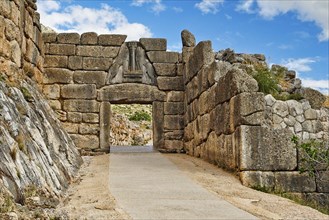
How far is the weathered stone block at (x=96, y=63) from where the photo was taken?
1110 cm

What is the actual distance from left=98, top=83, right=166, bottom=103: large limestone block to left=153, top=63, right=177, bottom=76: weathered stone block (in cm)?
48

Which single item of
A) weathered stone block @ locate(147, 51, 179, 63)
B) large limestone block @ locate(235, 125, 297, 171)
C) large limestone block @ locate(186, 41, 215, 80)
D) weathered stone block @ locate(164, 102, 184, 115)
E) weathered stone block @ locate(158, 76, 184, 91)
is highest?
weathered stone block @ locate(147, 51, 179, 63)

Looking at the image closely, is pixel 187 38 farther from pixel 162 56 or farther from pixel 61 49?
pixel 61 49

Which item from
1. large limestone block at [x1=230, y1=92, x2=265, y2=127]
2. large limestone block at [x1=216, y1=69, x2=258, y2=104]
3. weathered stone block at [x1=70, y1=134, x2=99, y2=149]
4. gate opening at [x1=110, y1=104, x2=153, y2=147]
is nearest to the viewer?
large limestone block at [x1=230, y1=92, x2=265, y2=127]

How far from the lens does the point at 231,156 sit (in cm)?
712

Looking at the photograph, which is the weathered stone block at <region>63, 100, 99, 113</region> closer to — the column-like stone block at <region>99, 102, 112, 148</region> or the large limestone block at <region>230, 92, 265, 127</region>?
the column-like stone block at <region>99, 102, 112, 148</region>

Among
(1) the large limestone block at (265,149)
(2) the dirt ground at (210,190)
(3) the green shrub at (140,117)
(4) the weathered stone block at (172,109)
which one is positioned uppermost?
(3) the green shrub at (140,117)

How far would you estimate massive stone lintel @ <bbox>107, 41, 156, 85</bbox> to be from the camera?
11258 mm

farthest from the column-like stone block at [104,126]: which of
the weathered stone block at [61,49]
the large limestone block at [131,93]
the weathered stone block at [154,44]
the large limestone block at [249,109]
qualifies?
the large limestone block at [249,109]

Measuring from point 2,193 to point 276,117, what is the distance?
20.3 ft

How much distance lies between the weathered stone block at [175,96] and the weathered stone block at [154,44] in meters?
1.32

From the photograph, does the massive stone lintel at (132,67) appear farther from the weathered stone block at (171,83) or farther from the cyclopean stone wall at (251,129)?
the cyclopean stone wall at (251,129)

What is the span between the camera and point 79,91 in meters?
11.0

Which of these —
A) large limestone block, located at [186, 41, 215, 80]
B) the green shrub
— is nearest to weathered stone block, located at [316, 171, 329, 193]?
large limestone block, located at [186, 41, 215, 80]
